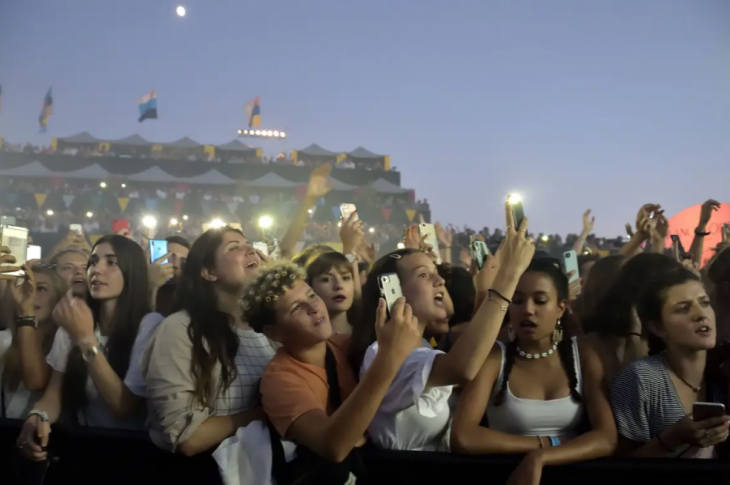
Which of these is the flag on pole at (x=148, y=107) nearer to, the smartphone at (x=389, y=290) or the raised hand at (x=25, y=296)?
the raised hand at (x=25, y=296)

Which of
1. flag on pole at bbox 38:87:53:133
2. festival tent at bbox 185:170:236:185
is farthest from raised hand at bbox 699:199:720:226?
flag on pole at bbox 38:87:53:133

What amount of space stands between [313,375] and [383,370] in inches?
17.8

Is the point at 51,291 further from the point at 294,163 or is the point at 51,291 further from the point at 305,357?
the point at 294,163

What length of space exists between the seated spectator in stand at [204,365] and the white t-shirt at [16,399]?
90 centimetres

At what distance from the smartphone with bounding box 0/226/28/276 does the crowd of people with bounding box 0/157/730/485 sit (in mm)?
78

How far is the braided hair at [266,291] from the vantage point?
203cm

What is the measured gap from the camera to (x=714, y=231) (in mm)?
6359

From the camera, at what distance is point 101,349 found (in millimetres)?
2623

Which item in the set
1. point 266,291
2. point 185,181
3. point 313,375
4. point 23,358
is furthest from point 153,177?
point 313,375

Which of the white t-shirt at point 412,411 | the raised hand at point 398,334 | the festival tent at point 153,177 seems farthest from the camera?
the festival tent at point 153,177

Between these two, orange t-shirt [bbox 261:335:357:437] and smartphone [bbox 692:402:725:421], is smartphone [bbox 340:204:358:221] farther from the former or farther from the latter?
smartphone [bbox 692:402:725:421]

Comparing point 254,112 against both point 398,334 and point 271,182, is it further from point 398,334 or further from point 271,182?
point 398,334

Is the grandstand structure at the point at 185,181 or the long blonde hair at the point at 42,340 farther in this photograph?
the grandstand structure at the point at 185,181

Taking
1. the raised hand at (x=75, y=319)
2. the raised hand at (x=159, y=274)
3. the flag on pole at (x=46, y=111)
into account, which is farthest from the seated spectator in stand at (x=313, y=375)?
the flag on pole at (x=46, y=111)
